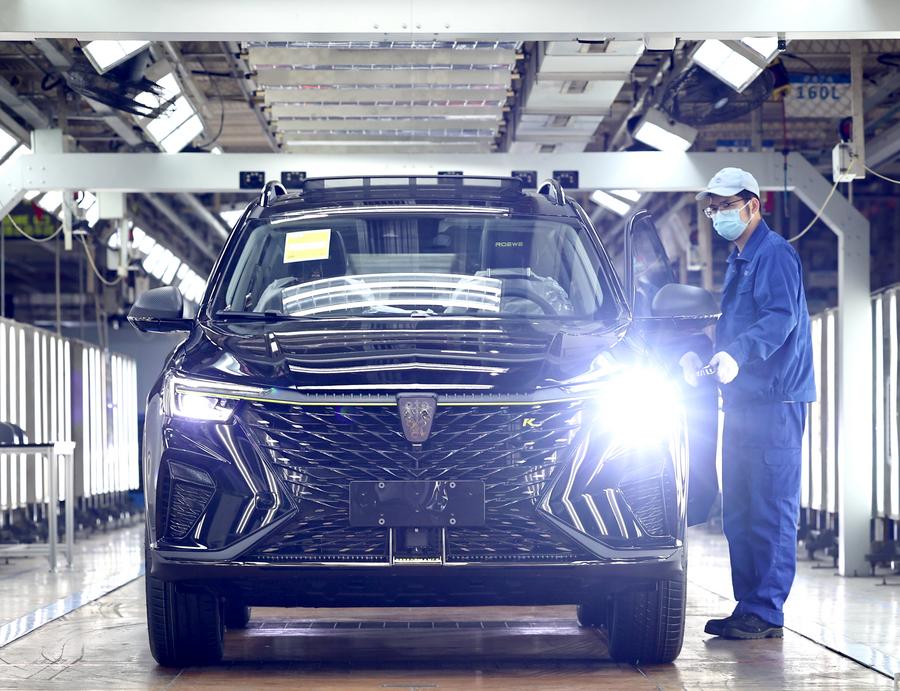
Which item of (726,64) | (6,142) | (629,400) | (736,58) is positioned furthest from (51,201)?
(629,400)

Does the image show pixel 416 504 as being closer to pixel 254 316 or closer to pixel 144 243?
pixel 254 316

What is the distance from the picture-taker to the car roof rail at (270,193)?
5969 millimetres

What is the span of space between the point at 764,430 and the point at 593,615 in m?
1.15

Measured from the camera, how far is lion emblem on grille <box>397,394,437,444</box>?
454 cm

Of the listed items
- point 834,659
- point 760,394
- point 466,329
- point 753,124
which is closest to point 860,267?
point 753,124

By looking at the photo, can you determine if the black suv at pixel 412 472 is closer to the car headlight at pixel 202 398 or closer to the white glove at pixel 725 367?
the car headlight at pixel 202 398

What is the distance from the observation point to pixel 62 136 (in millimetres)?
10992

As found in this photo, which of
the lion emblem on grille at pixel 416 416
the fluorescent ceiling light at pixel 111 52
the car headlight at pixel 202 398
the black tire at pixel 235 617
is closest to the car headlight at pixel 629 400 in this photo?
the lion emblem on grille at pixel 416 416

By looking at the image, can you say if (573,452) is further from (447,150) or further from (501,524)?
(447,150)

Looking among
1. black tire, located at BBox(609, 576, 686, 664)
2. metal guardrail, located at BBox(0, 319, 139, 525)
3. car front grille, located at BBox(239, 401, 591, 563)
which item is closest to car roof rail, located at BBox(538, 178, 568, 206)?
car front grille, located at BBox(239, 401, 591, 563)

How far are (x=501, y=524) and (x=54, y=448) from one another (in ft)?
22.8

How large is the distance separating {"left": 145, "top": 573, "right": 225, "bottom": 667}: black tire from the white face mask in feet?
9.61

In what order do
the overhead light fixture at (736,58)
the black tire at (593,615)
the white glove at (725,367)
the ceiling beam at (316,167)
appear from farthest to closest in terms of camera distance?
the ceiling beam at (316,167) < the overhead light fixture at (736,58) < the black tire at (593,615) < the white glove at (725,367)

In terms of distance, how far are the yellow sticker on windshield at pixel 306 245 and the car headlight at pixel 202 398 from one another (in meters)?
1.08
